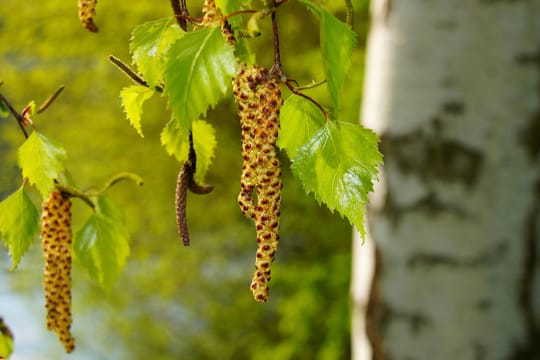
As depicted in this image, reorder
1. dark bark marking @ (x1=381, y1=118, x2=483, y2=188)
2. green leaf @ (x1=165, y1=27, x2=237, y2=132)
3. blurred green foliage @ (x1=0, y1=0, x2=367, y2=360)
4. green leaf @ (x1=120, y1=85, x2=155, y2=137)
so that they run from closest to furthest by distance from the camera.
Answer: green leaf @ (x1=165, y1=27, x2=237, y2=132) < green leaf @ (x1=120, y1=85, x2=155, y2=137) < dark bark marking @ (x1=381, y1=118, x2=483, y2=188) < blurred green foliage @ (x1=0, y1=0, x2=367, y2=360)

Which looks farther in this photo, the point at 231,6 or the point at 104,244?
the point at 104,244

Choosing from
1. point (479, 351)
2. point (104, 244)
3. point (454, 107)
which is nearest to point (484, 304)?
point (479, 351)

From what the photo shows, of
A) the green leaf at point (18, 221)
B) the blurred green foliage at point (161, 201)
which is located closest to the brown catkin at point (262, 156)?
the green leaf at point (18, 221)

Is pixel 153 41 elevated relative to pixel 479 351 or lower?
elevated

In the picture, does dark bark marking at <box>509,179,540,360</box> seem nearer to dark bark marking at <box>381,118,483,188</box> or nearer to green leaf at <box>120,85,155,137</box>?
dark bark marking at <box>381,118,483,188</box>

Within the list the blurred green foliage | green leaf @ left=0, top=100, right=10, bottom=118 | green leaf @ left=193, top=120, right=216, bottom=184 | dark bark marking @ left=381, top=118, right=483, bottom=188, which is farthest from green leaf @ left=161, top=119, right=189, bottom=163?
the blurred green foliage

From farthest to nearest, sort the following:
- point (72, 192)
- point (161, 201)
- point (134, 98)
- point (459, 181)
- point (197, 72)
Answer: point (161, 201), point (459, 181), point (72, 192), point (134, 98), point (197, 72)

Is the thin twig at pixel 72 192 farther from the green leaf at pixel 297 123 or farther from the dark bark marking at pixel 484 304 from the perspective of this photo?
the dark bark marking at pixel 484 304

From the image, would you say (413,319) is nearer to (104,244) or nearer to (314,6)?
(104,244)
